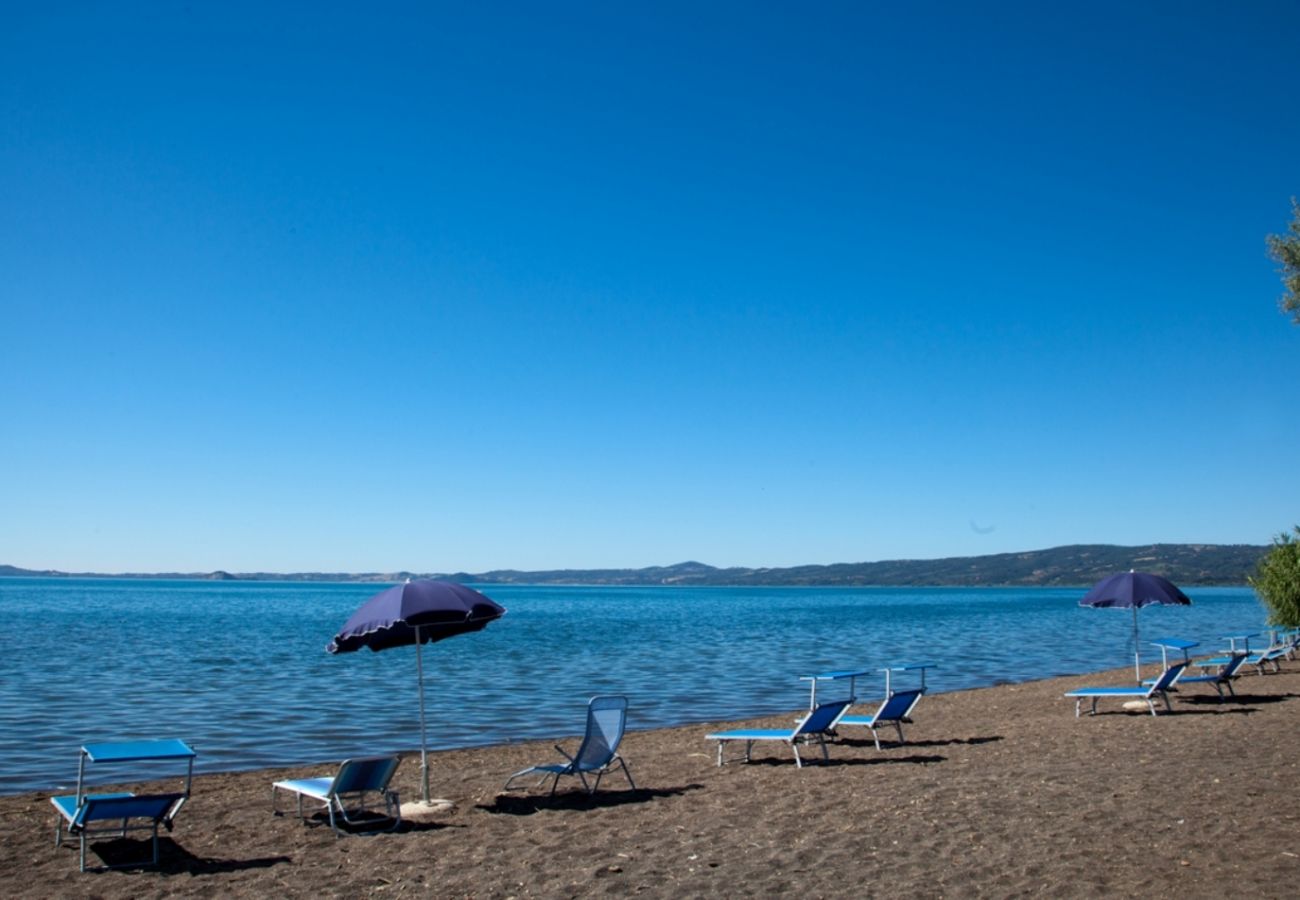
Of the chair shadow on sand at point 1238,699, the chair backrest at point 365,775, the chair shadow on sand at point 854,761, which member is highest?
the chair backrest at point 365,775

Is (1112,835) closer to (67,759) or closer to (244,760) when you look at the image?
(244,760)

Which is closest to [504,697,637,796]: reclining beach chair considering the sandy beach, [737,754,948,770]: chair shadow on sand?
the sandy beach

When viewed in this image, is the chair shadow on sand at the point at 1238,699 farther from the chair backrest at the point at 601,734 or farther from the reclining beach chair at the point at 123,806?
the reclining beach chair at the point at 123,806

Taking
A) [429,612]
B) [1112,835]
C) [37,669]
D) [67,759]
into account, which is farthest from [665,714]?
[37,669]

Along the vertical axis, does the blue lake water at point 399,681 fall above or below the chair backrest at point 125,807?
below

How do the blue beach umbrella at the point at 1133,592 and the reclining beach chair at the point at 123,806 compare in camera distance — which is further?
the blue beach umbrella at the point at 1133,592

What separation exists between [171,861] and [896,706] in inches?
305

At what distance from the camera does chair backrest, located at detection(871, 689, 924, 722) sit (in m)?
12.0

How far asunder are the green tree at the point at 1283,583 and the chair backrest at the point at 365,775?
856 inches

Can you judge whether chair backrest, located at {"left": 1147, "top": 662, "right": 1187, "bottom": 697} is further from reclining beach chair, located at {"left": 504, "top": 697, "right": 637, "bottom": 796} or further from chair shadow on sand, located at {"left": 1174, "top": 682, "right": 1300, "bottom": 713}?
reclining beach chair, located at {"left": 504, "top": 697, "right": 637, "bottom": 796}

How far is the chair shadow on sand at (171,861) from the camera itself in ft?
22.6

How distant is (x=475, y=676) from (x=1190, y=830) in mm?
20015

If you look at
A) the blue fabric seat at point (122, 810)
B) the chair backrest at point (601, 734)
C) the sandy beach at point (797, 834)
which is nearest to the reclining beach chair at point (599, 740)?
the chair backrest at point (601, 734)

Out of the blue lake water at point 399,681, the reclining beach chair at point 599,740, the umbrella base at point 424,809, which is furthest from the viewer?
the blue lake water at point 399,681
